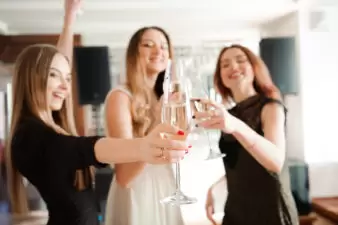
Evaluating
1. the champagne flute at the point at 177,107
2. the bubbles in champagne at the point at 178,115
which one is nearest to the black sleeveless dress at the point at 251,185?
the champagne flute at the point at 177,107

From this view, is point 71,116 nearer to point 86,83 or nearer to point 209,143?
point 86,83

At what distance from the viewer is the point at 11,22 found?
89 cm

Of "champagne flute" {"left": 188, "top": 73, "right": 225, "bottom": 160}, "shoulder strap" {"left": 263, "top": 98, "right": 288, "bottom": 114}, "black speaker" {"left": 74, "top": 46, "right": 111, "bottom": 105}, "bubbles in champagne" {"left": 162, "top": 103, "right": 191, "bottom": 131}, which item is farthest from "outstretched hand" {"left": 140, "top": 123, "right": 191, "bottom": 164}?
"shoulder strap" {"left": 263, "top": 98, "right": 288, "bottom": 114}

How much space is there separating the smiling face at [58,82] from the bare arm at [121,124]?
10 cm

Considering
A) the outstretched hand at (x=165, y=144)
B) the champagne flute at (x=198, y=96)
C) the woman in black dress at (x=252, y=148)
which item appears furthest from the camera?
the woman in black dress at (x=252, y=148)

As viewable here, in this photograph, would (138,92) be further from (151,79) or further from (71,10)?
(71,10)

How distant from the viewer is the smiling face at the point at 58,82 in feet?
2.81

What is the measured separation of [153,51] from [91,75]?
0.15 meters

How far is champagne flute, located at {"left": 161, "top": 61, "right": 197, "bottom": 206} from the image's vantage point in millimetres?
733

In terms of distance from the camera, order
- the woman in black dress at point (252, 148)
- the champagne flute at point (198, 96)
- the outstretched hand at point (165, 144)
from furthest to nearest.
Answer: the woman in black dress at point (252, 148) → the champagne flute at point (198, 96) → the outstretched hand at point (165, 144)

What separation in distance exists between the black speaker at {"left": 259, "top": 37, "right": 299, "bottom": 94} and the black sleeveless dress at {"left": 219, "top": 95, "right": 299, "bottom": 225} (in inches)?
2.1

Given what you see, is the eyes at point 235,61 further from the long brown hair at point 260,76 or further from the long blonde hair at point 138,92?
the long blonde hair at point 138,92

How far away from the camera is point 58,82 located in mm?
866

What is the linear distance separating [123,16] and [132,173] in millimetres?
347
